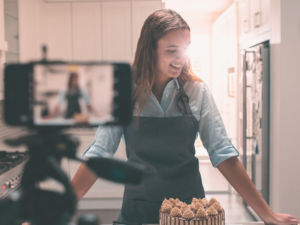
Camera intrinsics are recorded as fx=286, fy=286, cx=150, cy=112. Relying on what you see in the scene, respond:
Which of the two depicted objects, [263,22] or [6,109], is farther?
[263,22]

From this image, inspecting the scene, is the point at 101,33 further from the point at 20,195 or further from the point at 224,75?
the point at 20,195


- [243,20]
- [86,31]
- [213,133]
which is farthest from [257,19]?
[213,133]

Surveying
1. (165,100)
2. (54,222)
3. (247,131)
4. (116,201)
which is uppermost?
(165,100)

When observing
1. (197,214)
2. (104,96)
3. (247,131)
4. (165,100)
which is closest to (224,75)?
(247,131)

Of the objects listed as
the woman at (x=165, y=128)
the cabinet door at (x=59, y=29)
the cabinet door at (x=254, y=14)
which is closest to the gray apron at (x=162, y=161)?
the woman at (x=165, y=128)

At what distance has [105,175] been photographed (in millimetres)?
281

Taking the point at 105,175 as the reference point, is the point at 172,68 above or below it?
above

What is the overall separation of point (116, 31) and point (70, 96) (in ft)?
9.58

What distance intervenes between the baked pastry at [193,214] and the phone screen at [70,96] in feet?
1.48

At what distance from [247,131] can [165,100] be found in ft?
6.41

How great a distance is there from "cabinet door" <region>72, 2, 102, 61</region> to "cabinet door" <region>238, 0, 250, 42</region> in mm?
1554

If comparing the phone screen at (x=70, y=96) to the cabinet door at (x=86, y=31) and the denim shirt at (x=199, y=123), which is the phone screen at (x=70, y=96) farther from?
the cabinet door at (x=86, y=31)

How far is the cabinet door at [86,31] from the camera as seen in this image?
3.03m

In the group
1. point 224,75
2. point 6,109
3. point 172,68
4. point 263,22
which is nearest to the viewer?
point 6,109
